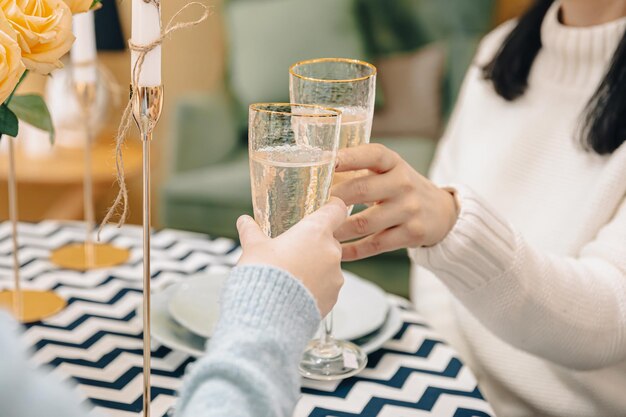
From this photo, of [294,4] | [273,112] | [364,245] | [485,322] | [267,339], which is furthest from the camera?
[294,4]

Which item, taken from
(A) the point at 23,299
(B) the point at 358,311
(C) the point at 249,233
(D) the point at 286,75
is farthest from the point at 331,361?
(D) the point at 286,75

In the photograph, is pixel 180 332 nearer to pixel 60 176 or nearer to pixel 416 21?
pixel 60 176

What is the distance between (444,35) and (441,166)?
59.7 inches

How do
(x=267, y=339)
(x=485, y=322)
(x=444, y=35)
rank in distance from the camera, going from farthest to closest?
(x=444, y=35)
(x=485, y=322)
(x=267, y=339)

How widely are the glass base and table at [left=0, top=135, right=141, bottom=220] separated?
1.24 m

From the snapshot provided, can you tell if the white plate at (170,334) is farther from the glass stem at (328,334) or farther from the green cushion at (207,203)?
the green cushion at (207,203)

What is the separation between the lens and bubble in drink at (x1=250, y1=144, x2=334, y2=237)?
A: 0.79 m

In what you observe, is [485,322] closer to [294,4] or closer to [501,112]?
[501,112]

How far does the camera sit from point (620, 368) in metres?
1.24

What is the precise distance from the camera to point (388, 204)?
39.3 inches

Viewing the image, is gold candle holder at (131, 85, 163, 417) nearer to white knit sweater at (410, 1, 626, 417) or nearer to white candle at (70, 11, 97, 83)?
white knit sweater at (410, 1, 626, 417)

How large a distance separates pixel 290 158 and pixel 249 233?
0.34ft

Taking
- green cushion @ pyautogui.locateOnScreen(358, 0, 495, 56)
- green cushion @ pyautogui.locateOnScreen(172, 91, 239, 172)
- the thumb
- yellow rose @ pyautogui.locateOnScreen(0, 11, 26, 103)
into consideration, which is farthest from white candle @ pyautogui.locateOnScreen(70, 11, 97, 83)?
green cushion @ pyautogui.locateOnScreen(358, 0, 495, 56)

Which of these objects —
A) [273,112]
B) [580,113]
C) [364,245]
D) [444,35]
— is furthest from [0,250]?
[444,35]
